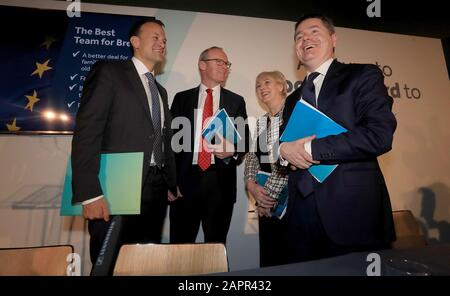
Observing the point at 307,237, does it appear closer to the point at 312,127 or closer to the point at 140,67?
the point at 312,127

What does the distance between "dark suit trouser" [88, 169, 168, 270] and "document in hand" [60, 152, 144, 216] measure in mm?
194

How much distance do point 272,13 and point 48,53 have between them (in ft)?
8.24

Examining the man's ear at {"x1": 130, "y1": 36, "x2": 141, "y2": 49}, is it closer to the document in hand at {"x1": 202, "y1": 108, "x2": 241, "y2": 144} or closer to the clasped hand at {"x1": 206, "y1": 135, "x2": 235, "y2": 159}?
the document in hand at {"x1": 202, "y1": 108, "x2": 241, "y2": 144}

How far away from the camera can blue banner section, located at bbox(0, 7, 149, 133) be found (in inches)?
107

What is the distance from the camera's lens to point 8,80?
2.70m

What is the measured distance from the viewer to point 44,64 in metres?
2.77

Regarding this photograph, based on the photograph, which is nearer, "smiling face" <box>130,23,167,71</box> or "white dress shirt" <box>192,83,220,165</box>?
"smiling face" <box>130,23,167,71</box>

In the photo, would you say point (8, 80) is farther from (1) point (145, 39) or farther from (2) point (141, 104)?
(2) point (141, 104)

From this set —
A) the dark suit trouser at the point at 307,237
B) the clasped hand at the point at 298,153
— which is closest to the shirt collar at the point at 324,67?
the clasped hand at the point at 298,153

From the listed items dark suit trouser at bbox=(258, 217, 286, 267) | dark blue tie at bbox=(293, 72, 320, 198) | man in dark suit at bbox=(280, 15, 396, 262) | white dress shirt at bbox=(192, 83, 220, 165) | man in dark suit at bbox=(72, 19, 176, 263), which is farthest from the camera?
white dress shirt at bbox=(192, 83, 220, 165)

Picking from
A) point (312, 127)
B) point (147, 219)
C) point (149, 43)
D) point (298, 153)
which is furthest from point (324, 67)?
point (147, 219)

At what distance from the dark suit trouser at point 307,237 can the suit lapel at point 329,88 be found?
0.49m

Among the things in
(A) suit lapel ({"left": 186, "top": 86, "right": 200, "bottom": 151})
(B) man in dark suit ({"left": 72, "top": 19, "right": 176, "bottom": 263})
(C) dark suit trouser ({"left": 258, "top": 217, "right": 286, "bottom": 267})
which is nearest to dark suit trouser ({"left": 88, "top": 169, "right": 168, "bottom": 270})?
(B) man in dark suit ({"left": 72, "top": 19, "right": 176, "bottom": 263})

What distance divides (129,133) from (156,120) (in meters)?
0.23
